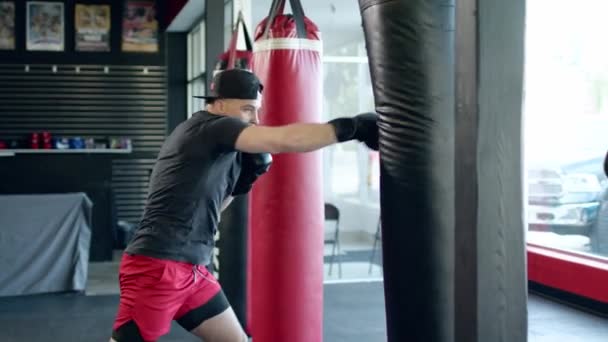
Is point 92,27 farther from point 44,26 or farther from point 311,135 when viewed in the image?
point 311,135

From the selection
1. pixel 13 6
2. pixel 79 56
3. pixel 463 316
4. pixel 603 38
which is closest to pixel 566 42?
pixel 603 38

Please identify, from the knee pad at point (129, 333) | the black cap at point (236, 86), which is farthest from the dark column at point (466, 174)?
the knee pad at point (129, 333)

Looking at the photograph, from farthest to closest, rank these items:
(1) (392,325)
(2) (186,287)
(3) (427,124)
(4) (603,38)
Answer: (4) (603,38) < (2) (186,287) < (1) (392,325) < (3) (427,124)

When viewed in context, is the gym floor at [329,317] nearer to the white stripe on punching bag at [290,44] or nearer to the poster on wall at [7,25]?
the white stripe on punching bag at [290,44]

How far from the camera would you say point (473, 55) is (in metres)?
1.97

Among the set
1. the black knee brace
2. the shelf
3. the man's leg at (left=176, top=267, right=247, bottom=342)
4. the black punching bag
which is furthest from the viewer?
the shelf

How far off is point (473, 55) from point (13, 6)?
7.63 m

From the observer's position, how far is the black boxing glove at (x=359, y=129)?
7.54 ft

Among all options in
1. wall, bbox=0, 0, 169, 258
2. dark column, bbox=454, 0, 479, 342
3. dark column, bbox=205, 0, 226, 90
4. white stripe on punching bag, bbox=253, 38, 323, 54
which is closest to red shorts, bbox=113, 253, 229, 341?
dark column, bbox=454, 0, 479, 342

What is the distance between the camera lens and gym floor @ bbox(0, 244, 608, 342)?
4848 millimetres

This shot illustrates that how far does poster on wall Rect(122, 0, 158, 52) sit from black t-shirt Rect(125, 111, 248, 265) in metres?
6.33

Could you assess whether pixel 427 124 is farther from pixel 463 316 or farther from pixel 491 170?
pixel 463 316

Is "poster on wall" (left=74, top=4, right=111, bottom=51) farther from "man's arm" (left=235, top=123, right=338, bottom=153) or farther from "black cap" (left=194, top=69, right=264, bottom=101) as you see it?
"man's arm" (left=235, top=123, right=338, bottom=153)

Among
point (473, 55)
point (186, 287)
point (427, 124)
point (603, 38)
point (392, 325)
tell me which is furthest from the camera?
point (603, 38)
